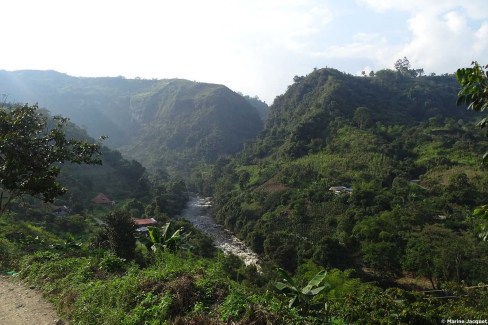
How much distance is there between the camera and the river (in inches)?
1827

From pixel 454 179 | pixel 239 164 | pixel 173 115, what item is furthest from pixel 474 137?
pixel 173 115

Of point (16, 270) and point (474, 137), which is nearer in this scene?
point (16, 270)

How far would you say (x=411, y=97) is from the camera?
105 metres

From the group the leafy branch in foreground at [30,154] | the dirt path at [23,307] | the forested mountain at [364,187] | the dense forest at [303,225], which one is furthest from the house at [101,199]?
the dirt path at [23,307]

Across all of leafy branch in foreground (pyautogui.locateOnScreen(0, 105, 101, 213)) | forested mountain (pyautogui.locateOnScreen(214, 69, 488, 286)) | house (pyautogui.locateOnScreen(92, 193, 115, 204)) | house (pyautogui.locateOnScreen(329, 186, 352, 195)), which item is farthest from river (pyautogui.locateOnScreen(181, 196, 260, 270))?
leafy branch in foreground (pyautogui.locateOnScreen(0, 105, 101, 213))

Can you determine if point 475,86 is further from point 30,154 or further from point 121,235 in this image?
point 121,235

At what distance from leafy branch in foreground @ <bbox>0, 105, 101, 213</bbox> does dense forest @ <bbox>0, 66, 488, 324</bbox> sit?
2605 mm

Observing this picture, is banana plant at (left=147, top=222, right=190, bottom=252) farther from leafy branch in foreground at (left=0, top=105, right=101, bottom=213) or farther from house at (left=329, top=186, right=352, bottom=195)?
house at (left=329, top=186, right=352, bottom=195)

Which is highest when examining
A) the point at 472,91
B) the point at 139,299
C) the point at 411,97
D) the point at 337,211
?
the point at 411,97

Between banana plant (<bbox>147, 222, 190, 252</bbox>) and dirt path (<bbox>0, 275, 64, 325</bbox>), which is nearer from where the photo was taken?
dirt path (<bbox>0, 275, 64, 325</bbox>)

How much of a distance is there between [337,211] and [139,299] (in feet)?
138

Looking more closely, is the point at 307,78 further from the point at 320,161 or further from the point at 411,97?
the point at 320,161

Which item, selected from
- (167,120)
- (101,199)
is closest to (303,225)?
(101,199)

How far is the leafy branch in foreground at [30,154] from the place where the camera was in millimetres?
11203
